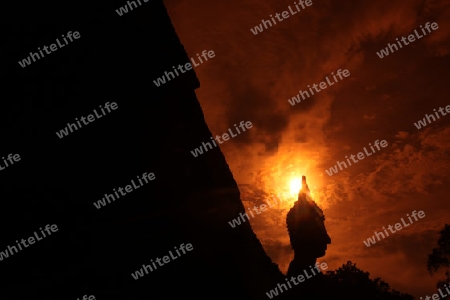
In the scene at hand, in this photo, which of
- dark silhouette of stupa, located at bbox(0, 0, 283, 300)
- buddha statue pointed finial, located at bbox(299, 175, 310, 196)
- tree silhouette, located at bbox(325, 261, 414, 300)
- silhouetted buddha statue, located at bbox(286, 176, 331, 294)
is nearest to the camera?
dark silhouette of stupa, located at bbox(0, 0, 283, 300)

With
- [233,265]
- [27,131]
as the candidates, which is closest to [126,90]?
[27,131]

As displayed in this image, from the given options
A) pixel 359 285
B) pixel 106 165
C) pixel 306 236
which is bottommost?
pixel 359 285

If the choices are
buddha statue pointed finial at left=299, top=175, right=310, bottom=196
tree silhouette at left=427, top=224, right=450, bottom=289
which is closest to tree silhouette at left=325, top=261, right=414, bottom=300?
tree silhouette at left=427, top=224, right=450, bottom=289

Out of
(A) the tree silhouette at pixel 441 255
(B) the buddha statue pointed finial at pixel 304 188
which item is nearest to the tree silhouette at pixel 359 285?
(A) the tree silhouette at pixel 441 255

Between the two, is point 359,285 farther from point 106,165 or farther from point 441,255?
point 106,165

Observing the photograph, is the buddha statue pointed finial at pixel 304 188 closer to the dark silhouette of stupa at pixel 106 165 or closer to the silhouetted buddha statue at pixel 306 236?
the silhouetted buddha statue at pixel 306 236

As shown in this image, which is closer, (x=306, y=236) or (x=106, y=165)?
(x=106, y=165)

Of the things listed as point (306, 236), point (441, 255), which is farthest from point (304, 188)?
point (441, 255)

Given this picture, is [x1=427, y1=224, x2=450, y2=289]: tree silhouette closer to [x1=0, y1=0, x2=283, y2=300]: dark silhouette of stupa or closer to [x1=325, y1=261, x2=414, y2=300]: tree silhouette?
[x1=325, y1=261, x2=414, y2=300]: tree silhouette
